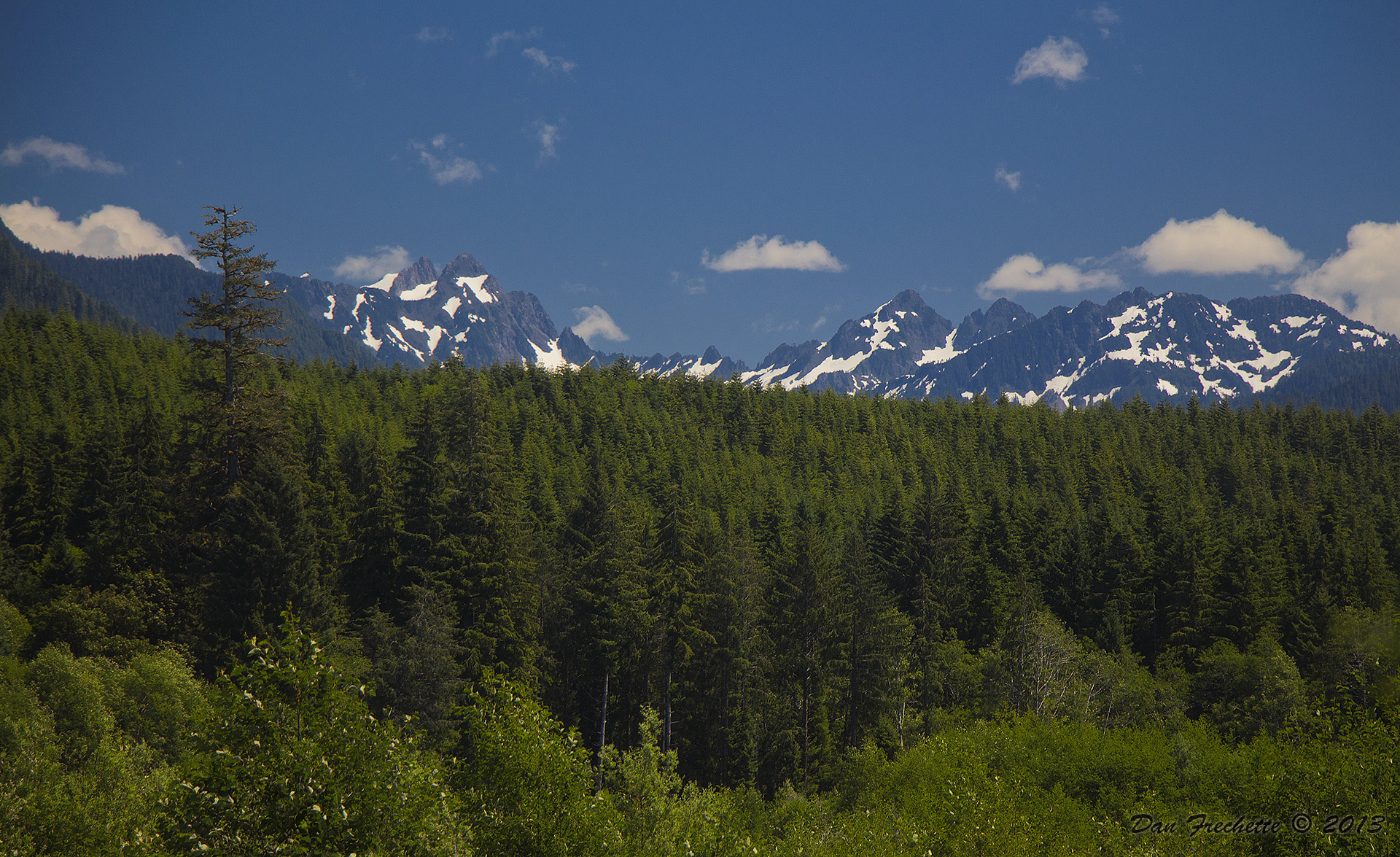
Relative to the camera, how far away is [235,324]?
3250 centimetres

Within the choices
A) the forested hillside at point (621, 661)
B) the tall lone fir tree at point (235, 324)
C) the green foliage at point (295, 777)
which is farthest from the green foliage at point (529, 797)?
the tall lone fir tree at point (235, 324)

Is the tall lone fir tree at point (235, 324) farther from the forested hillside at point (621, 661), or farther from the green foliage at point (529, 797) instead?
the green foliage at point (529, 797)

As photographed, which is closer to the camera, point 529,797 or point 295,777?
point 295,777

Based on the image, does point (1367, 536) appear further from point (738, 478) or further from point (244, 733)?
point (244, 733)

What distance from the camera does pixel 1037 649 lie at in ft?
159

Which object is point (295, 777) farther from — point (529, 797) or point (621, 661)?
point (621, 661)

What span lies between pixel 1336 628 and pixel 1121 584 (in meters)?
14.5

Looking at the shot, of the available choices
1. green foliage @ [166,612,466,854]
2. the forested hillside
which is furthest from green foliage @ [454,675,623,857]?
green foliage @ [166,612,466,854]

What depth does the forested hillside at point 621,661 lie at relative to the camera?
15820 mm

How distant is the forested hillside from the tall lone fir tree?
0.89m

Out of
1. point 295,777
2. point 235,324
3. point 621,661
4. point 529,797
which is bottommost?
point 621,661

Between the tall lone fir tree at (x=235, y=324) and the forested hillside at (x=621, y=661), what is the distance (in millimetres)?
887

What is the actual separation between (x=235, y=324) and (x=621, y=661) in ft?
89.8

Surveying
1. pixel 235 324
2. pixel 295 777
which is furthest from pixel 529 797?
pixel 235 324
